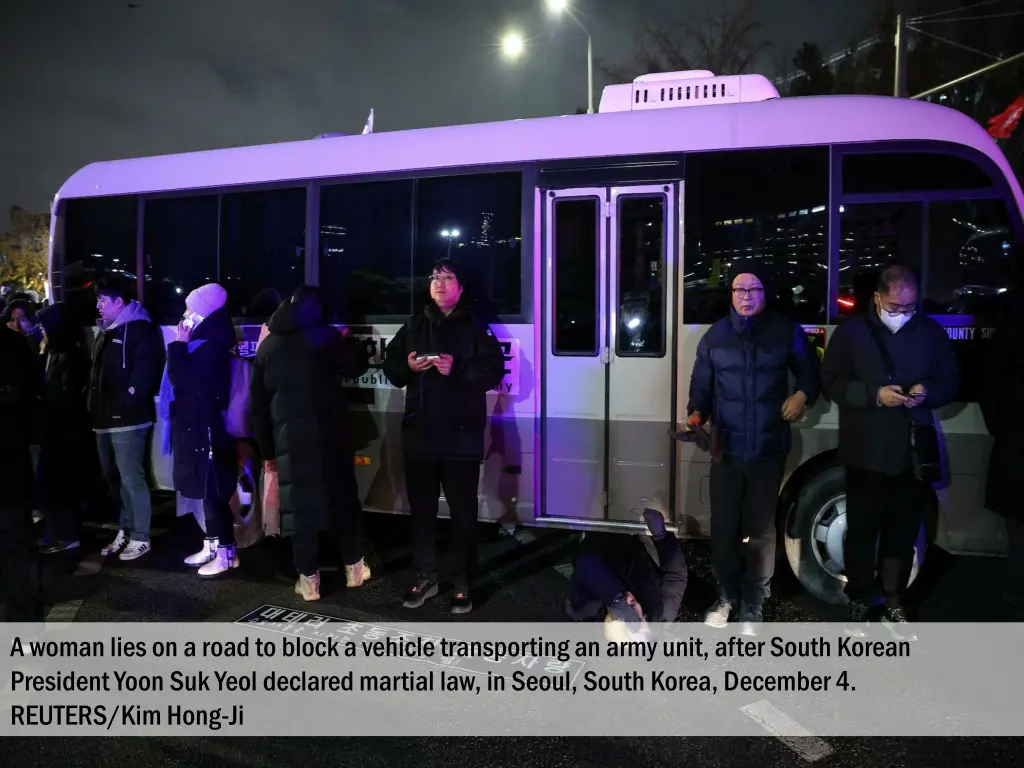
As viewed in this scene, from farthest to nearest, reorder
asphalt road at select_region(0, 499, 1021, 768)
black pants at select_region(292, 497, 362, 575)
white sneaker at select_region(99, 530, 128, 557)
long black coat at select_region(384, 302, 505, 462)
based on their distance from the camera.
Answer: white sneaker at select_region(99, 530, 128, 557) → black pants at select_region(292, 497, 362, 575) → long black coat at select_region(384, 302, 505, 462) → asphalt road at select_region(0, 499, 1021, 768)

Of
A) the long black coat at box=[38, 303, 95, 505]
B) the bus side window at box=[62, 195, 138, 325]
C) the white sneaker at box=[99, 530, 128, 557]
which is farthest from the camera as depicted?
the bus side window at box=[62, 195, 138, 325]

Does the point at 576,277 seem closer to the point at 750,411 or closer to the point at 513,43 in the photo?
the point at 750,411

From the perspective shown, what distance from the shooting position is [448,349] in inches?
185

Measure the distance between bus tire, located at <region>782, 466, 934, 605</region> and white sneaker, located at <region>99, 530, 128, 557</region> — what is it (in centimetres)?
522

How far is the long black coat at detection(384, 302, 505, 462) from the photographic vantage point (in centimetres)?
468

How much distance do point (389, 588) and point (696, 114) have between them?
3.98 metres

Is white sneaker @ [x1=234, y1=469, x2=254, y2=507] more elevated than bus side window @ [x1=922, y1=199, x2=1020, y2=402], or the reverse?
bus side window @ [x1=922, y1=199, x2=1020, y2=402]

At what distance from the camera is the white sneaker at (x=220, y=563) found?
5539 mm

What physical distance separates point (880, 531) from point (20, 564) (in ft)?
15.9

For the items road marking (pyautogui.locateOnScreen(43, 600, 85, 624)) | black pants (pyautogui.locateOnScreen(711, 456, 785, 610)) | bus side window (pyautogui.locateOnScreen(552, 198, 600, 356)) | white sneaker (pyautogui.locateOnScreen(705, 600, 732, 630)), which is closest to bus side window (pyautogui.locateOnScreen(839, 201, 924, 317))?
black pants (pyautogui.locateOnScreen(711, 456, 785, 610))

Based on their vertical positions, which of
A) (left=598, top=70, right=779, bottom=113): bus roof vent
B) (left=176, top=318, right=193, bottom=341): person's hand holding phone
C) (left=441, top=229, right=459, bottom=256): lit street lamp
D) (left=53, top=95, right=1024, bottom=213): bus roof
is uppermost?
(left=598, top=70, right=779, bottom=113): bus roof vent

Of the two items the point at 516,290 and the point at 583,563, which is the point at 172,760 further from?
the point at 516,290

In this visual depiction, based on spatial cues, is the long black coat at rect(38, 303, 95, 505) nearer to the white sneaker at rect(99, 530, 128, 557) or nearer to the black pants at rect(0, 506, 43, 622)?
the white sneaker at rect(99, 530, 128, 557)

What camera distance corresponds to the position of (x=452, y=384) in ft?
15.4
